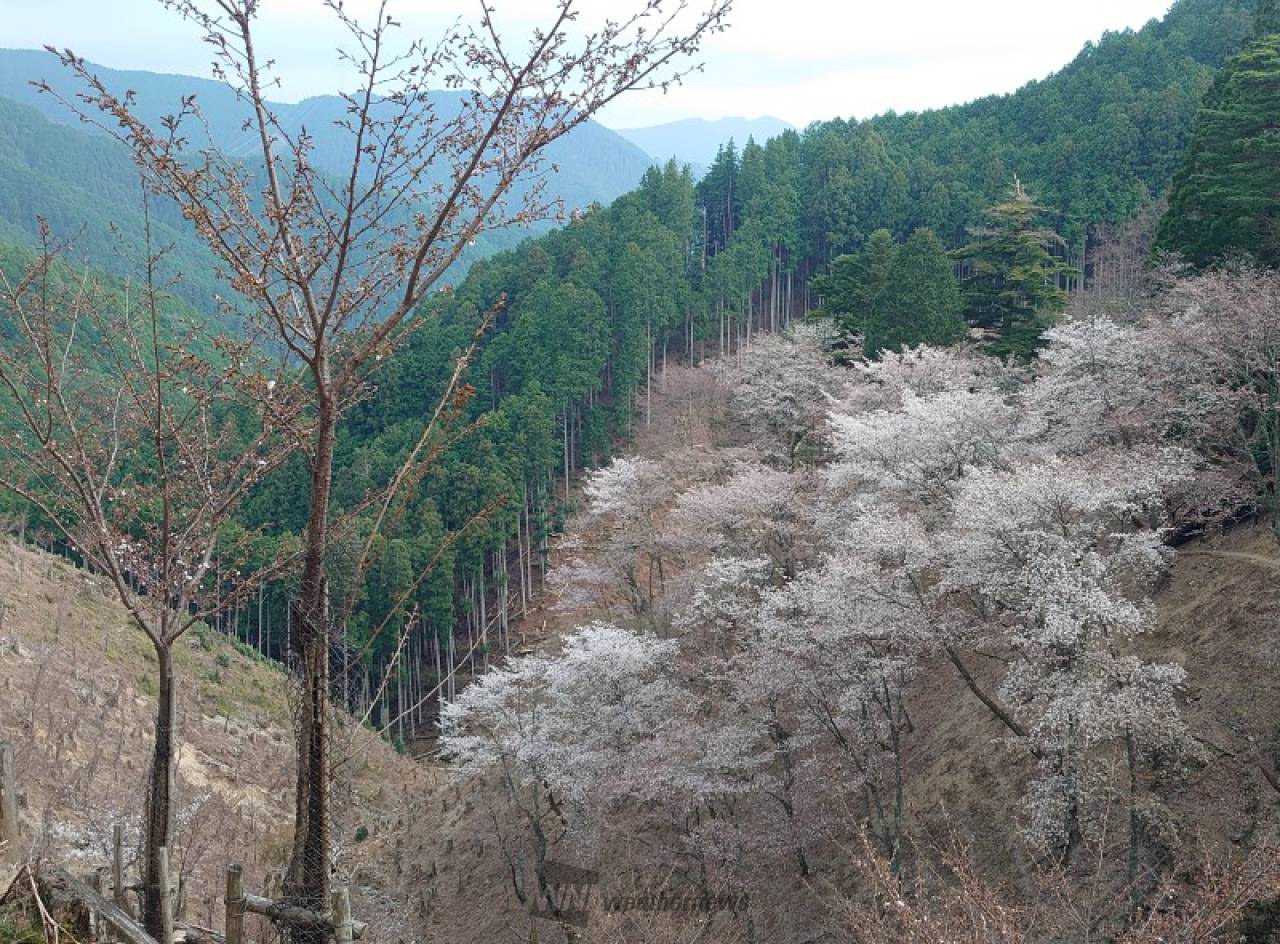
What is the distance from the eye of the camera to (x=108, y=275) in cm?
855

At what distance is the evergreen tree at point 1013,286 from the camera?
2831cm

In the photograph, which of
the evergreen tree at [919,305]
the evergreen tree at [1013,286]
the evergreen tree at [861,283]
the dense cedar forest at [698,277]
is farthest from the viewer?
the dense cedar forest at [698,277]

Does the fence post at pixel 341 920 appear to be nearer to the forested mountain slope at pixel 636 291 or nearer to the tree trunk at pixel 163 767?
the tree trunk at pixel 163 767

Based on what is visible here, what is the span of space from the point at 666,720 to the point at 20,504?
3022cm

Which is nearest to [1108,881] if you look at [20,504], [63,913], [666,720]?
[666,720]

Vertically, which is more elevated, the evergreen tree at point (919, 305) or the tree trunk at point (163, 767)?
the evergreen tree at point (919, 305)

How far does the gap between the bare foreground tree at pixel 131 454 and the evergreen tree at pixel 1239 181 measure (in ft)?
73.5

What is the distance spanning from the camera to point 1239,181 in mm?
21594

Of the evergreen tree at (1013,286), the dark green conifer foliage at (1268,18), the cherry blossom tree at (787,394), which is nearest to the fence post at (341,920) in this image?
the cherry blossom tree at (787,394)

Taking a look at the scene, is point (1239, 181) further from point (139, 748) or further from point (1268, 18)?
point (139, 748)

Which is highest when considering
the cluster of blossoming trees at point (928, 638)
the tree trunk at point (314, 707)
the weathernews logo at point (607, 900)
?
the tree trunk at point (314, 707)

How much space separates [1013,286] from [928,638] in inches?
831

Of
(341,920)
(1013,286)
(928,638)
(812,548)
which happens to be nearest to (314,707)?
(341,920)

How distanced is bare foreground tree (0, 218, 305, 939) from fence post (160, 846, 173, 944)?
0.16ft
